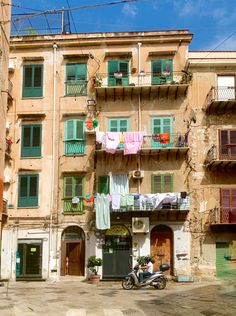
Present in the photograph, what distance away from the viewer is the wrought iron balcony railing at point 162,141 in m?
28.8

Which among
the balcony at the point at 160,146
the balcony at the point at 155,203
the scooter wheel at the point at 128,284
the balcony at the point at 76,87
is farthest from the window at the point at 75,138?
the scooter wheel at the point at 128,284

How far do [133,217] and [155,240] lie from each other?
1.87m

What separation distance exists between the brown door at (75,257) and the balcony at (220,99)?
10.8m

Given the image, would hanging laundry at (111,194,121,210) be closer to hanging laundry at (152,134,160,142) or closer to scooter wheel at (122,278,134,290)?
hanging laundry at (152,134,160,142)

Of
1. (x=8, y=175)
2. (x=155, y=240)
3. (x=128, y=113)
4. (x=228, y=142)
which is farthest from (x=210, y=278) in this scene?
(x=8, y=175)

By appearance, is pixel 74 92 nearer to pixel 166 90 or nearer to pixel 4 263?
pixel 166 90

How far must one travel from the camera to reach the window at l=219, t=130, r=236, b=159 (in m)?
28.8

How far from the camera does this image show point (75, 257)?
94.5ft

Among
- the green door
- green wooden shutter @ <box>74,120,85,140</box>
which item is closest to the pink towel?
green wooden shutter @ <box>74,120,85,140</box>

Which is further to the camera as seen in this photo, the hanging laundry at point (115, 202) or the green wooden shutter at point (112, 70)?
the green wooden shutter at point (112, 70)

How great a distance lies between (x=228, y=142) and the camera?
29.1m

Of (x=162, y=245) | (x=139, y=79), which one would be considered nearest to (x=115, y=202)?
(x=162, y=245)

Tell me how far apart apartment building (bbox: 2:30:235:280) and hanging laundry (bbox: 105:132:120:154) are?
0.06 meters

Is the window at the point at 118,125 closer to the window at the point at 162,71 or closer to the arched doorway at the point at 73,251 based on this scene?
the window at the point at 162,71
